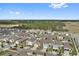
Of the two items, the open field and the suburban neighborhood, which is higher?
the open field

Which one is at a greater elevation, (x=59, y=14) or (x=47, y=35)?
(x=59, y=14)

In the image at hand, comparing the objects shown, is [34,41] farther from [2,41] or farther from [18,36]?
[2,41]

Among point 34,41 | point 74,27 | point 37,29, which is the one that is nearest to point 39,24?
point 37,29

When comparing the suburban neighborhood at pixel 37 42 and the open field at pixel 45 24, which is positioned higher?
the open field at pixel 45 24

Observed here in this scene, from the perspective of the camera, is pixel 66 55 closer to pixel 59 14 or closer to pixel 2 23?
pixel 59 14

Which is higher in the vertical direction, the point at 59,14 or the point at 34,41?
the point at 59,14

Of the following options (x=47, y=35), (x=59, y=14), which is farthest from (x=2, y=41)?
(x=59, y=14)

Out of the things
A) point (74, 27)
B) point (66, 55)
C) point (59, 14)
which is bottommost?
point (66, 55)

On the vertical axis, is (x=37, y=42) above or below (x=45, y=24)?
below

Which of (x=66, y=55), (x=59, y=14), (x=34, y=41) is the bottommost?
(x=66, y=55)
